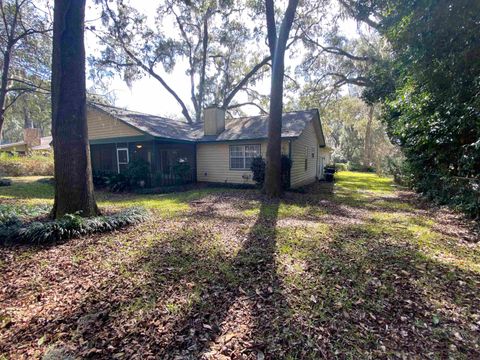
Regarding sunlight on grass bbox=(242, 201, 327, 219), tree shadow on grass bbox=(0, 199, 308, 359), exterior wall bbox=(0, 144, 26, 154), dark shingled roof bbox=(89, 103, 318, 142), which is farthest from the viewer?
exterior wall bbox=(0, 144, 26, 154)

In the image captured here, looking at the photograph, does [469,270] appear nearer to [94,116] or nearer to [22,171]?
[94,116]

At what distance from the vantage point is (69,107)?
18.0ft

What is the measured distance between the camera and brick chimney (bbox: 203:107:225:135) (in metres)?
14.8

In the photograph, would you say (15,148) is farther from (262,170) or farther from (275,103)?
(275,103)

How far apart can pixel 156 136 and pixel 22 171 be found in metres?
13.7

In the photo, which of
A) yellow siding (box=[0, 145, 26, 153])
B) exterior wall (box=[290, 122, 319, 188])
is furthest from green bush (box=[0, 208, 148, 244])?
yellow siding (box=[0, 145, 26, 153])

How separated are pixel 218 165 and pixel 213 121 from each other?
2774 millimetres

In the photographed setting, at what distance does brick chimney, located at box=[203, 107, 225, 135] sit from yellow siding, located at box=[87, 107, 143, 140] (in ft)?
13.6

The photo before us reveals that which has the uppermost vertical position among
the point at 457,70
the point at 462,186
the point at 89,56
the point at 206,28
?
the point at 206,28

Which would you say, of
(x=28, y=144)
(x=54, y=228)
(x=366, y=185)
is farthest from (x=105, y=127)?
(x=28, y=144)

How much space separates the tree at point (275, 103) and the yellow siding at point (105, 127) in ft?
22.2

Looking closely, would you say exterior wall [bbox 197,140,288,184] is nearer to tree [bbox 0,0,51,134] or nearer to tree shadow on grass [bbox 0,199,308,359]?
tree shadow on grass [bbox 0,199,308,359]

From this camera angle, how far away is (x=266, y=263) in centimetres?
396

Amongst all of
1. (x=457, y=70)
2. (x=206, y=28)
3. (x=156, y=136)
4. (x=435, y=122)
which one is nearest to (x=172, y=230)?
(x=457, y=70)
